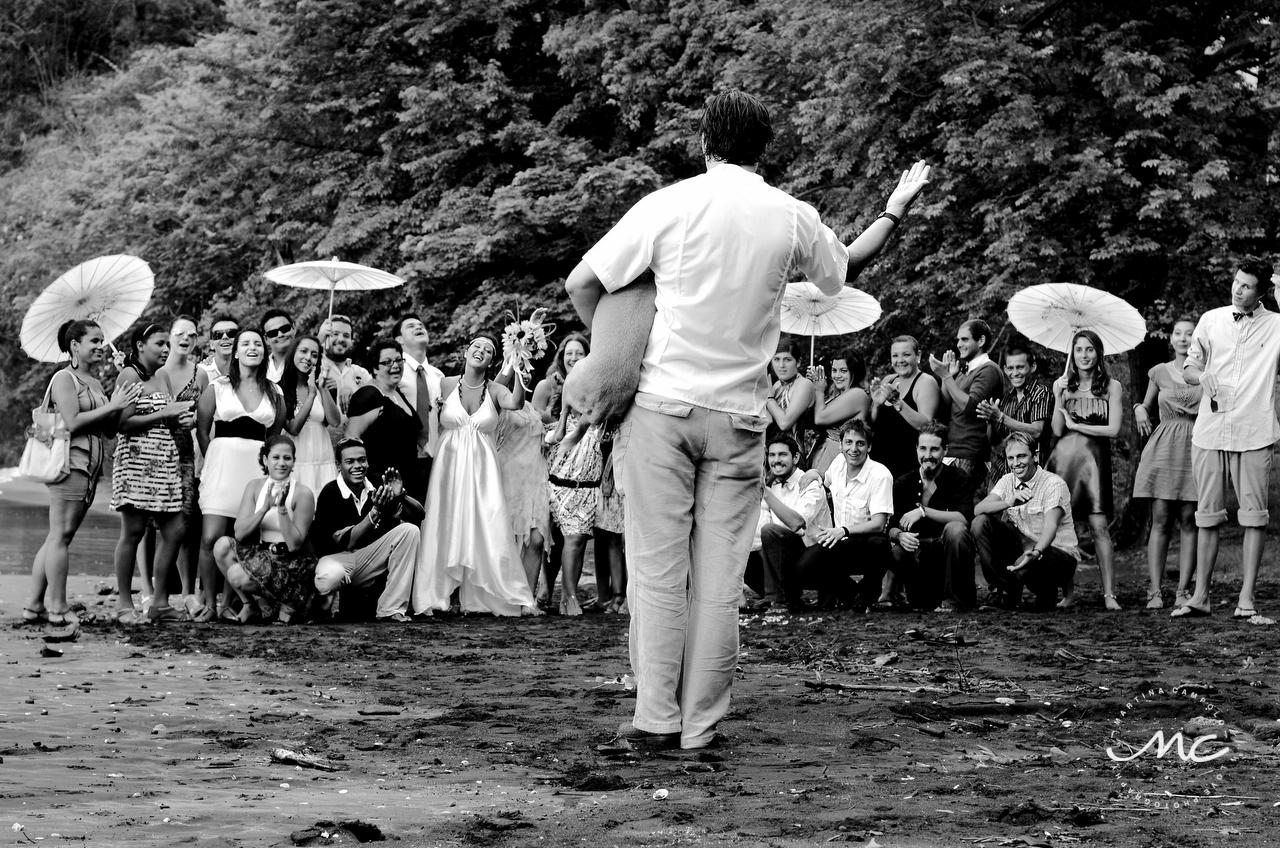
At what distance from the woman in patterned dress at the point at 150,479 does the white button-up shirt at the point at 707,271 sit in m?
5.25

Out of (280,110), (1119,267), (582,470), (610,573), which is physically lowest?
(610,573)

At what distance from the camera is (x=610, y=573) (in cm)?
1179

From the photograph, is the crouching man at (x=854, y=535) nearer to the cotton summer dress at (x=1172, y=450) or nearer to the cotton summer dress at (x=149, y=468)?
the cotton summer dress at (x=1172, y=450)

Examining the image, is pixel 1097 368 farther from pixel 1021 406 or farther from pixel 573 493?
pixel 573 493

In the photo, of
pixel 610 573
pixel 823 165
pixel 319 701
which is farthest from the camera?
pixel 823 165

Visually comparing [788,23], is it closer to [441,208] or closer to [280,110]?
[441,208]

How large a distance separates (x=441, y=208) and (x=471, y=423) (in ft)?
39.2

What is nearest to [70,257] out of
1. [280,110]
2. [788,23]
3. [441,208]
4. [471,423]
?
[280,110]

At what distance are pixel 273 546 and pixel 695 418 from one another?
529 cm

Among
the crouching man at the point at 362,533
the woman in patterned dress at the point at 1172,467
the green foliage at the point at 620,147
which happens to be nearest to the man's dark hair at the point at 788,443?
Result: the woman in patterned dress at the point at 1172,467

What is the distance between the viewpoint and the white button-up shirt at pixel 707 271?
5.36 meters

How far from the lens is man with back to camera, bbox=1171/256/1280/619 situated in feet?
32.2

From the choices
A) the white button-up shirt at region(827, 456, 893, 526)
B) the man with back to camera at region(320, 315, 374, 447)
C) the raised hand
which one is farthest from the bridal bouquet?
the raised hand

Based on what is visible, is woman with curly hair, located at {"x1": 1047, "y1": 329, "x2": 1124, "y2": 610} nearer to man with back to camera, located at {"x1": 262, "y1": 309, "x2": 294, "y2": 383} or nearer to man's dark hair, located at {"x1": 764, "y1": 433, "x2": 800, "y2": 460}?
man's dark hair, located at {"x1": 764, "y1": 433, "x2": 800, "y2": 460}
